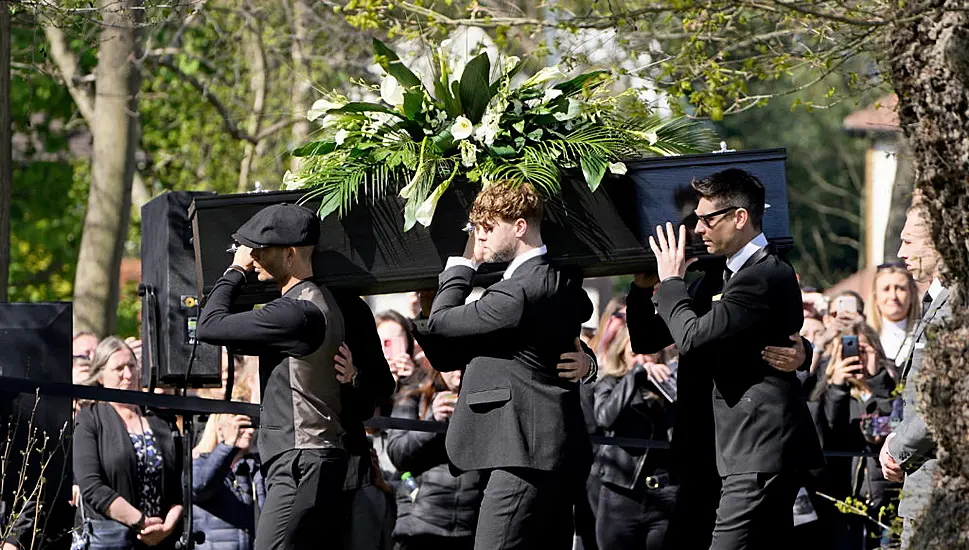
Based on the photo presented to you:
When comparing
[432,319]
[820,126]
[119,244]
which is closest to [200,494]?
[432,319]

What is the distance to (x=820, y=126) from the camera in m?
42.6

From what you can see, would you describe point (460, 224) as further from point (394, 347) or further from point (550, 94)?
point (394, 347)

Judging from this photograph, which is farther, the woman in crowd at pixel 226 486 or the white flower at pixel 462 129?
the woman in crowd at pixel 226 486

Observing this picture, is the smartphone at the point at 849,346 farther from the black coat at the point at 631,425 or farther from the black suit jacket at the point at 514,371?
the black suit jacket at the point at 514,371

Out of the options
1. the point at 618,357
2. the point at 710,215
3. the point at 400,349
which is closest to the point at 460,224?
the point at 710,215

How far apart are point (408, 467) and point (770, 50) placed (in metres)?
3.30

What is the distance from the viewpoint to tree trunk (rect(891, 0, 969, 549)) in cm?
446

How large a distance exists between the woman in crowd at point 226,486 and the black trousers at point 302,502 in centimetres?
216

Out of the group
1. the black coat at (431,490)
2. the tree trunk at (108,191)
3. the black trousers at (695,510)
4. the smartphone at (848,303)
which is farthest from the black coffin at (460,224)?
the tree trunk at (108,191)

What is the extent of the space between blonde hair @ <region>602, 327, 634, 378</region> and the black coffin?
2.46 meters

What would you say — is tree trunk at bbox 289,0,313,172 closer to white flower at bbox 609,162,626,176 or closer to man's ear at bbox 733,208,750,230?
white flower at bbox 609,162,626,176

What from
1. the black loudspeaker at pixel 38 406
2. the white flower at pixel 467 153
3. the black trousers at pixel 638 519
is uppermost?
the white flower at pixel 467 153

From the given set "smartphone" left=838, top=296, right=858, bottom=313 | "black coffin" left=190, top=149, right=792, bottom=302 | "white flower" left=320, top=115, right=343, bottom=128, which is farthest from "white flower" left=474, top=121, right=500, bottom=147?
"smartphone" left=838, top=296, right=858, bottom=313

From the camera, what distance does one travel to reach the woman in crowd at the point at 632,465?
8555 mm
